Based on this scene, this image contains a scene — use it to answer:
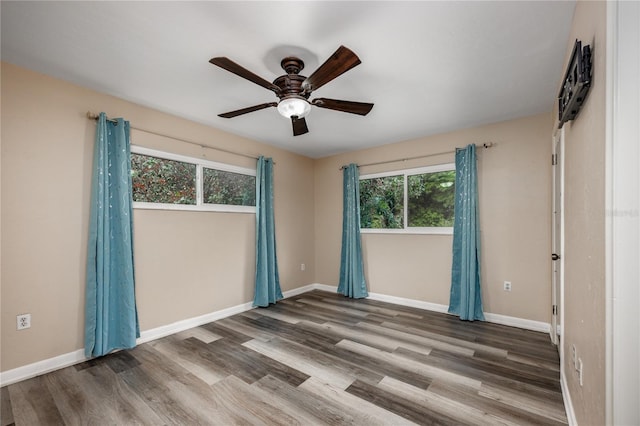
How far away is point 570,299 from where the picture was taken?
177cm

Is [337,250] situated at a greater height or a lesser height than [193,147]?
lesser

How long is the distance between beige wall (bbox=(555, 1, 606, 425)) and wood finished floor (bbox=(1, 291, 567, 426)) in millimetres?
591

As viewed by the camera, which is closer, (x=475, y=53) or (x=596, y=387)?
(x=596, y=387)

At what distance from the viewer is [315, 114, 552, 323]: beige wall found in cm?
322

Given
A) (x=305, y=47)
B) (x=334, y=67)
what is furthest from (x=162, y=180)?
(x=334, y=67)

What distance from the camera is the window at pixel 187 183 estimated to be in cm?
301

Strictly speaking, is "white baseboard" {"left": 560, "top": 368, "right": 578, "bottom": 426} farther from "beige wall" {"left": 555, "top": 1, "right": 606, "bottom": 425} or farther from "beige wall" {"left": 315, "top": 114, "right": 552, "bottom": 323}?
"beige wall" {"left": 315, "top": 114, "right": 552, "bottom": 323}

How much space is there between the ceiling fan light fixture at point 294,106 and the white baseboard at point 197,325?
107 inches

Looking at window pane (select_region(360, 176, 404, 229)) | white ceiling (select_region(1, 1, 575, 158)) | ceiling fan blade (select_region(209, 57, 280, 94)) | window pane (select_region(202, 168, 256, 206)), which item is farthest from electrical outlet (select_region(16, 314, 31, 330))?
window pane (select_region(360, 176, 404, 229))

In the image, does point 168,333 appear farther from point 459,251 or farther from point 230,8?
point 459,251

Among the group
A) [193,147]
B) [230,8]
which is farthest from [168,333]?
[230,8]

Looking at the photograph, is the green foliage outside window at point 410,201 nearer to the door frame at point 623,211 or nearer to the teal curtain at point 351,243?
the teal curtain at point 351,243

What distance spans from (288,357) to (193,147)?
2.67 meters

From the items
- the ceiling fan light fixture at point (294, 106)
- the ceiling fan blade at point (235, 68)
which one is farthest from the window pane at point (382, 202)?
the ceiling fan blade at point (235, 68)
